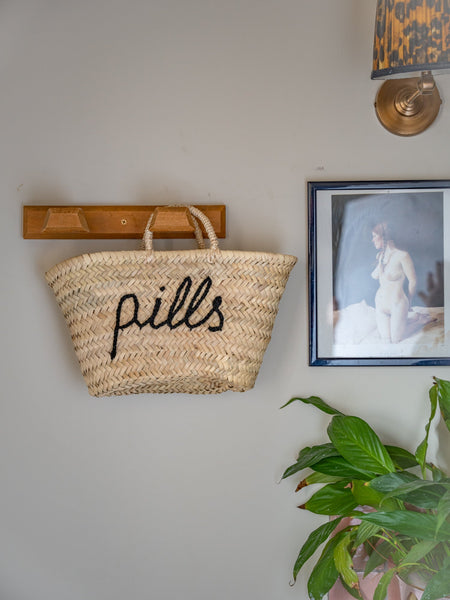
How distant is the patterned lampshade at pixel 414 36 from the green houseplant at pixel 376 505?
0.62 m

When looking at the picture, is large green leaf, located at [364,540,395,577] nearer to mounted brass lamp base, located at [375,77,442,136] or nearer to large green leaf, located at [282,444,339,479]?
large green leaf, located at [282,444,339,479]

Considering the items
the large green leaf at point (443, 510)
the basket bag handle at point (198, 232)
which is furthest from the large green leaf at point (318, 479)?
the basket bag handle at point (198, 232)

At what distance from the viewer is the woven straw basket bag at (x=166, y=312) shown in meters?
1.22

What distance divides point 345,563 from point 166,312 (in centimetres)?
61

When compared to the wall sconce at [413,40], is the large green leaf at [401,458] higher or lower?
lower

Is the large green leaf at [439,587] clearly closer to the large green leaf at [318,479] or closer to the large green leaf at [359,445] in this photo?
the large green leaf at [359,445]

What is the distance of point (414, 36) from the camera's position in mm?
1100

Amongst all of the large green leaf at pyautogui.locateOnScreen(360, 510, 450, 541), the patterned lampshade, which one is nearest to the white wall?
the patterned lampshade

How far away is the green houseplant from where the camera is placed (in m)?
1.06

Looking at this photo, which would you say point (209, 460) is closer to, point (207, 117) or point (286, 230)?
point (286, 230)

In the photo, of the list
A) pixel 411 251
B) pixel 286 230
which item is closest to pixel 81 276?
pixel 286 230

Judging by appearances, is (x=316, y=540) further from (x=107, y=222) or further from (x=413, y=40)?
(x=413, y=40)

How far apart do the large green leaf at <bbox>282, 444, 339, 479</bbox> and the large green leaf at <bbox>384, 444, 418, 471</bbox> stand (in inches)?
5.4

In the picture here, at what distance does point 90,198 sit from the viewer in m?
1.39
